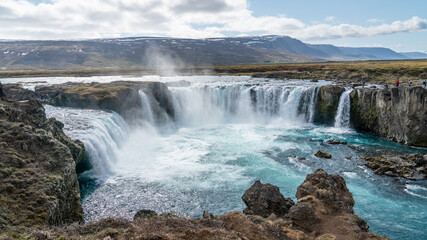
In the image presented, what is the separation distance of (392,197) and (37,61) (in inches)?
8535

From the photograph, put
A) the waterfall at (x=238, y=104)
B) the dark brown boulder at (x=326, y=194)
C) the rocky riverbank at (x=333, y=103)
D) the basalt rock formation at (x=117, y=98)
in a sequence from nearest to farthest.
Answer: the dark brown boulder at (x=326, y=194), the rocky riverbank at (x=333, y=103), the basalt rock formation at (x=117, y=98), the waterfall at (x=238, y=104)

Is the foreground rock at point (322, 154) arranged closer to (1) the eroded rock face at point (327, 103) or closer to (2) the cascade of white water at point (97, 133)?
(1) the eroded rock face at point (327, 103)

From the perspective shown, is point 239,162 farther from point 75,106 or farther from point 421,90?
point 75,106

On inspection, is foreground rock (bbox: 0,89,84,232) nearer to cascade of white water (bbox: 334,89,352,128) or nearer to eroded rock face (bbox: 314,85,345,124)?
cascade of white water (bbox: 334,89,352,128)

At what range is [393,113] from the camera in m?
33.8

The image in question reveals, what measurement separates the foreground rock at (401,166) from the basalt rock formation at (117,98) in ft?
99.6

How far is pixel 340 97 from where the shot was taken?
40844 millimetres

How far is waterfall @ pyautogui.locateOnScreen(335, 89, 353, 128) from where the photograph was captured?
40031mm

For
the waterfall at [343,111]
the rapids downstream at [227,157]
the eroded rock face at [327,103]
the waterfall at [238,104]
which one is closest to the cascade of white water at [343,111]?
the waterfall at [343,111]

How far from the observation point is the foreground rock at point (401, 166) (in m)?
23.0

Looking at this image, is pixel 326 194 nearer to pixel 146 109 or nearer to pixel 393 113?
pixel 393 113

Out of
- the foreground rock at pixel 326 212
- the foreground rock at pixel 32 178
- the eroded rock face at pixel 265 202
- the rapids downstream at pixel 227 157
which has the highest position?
the foreground rock at pixel 32 178

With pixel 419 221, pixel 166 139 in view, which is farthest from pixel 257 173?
pixel 166 139

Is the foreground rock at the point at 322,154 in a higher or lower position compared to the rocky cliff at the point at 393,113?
lower
